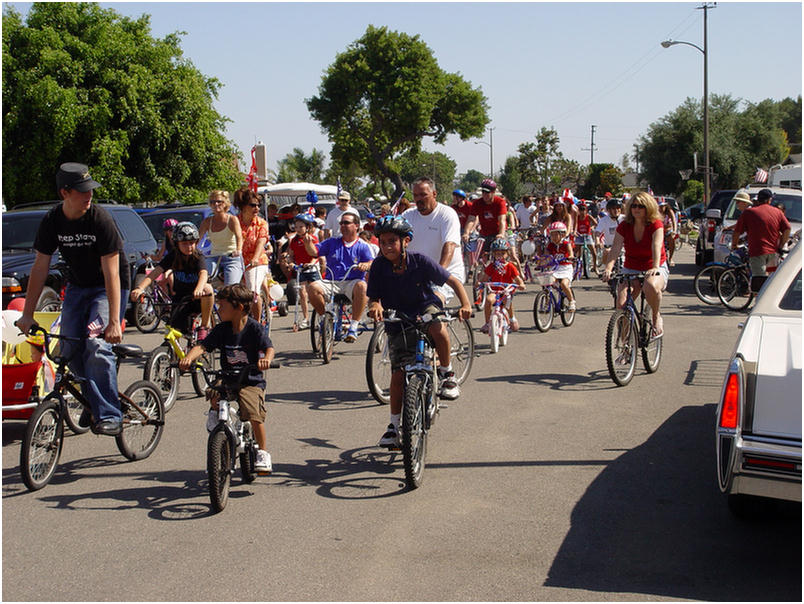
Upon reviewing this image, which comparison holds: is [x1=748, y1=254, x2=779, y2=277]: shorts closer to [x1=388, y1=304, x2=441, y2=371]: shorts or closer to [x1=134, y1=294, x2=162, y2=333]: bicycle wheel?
[x1=388, y1=304, x2=441, y2=371]: shorts

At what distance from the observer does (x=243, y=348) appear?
19.9 feet

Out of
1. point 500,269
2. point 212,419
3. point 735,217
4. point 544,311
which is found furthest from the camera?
point 735,217

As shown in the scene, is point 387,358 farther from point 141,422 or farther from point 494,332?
point 494,332

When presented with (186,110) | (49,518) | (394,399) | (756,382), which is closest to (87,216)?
(49,518)

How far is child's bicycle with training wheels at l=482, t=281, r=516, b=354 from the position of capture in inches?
452

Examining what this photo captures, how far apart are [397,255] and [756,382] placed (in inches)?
114

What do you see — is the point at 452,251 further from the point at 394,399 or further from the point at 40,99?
the point at 40,99

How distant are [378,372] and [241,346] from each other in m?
2.75

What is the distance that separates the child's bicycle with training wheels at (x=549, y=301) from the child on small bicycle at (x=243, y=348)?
7.43 metres

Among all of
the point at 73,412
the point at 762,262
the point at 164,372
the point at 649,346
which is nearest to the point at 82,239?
the point at 73,412

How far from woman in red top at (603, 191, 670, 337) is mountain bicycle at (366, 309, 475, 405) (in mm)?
1565

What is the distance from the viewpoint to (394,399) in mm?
6574

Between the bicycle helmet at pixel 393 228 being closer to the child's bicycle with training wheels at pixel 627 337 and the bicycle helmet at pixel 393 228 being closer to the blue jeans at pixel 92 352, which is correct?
the blue jeans at pixel 92 352

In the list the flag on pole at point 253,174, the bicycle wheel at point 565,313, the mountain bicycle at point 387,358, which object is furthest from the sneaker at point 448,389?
the flag on pole at point 253,174
